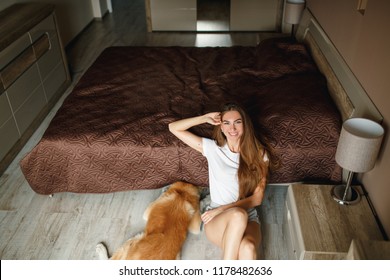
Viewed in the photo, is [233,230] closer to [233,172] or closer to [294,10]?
[233,172]

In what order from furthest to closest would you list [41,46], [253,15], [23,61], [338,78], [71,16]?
[253,15] < [71,16] < [41,46] < [23,61] < [338,78]

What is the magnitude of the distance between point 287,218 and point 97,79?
5.87 feet

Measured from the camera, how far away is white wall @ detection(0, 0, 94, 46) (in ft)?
15.3

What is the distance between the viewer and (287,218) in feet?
6.82

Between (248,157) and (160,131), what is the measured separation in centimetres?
63

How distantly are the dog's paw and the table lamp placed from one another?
1333 mm

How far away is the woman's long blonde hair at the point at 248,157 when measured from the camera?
1.91 m

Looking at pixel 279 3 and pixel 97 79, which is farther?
pixel 279 3

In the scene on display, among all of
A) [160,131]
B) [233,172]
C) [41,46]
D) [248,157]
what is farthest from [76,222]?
[41,46]

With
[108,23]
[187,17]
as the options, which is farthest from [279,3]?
[108,23]

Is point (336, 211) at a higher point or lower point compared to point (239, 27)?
higher

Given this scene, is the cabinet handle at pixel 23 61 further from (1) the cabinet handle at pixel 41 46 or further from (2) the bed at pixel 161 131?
(2) the bed at pixel 161 131

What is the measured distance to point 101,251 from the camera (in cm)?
209

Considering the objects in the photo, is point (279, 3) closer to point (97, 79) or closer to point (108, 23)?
point (108, 23)
